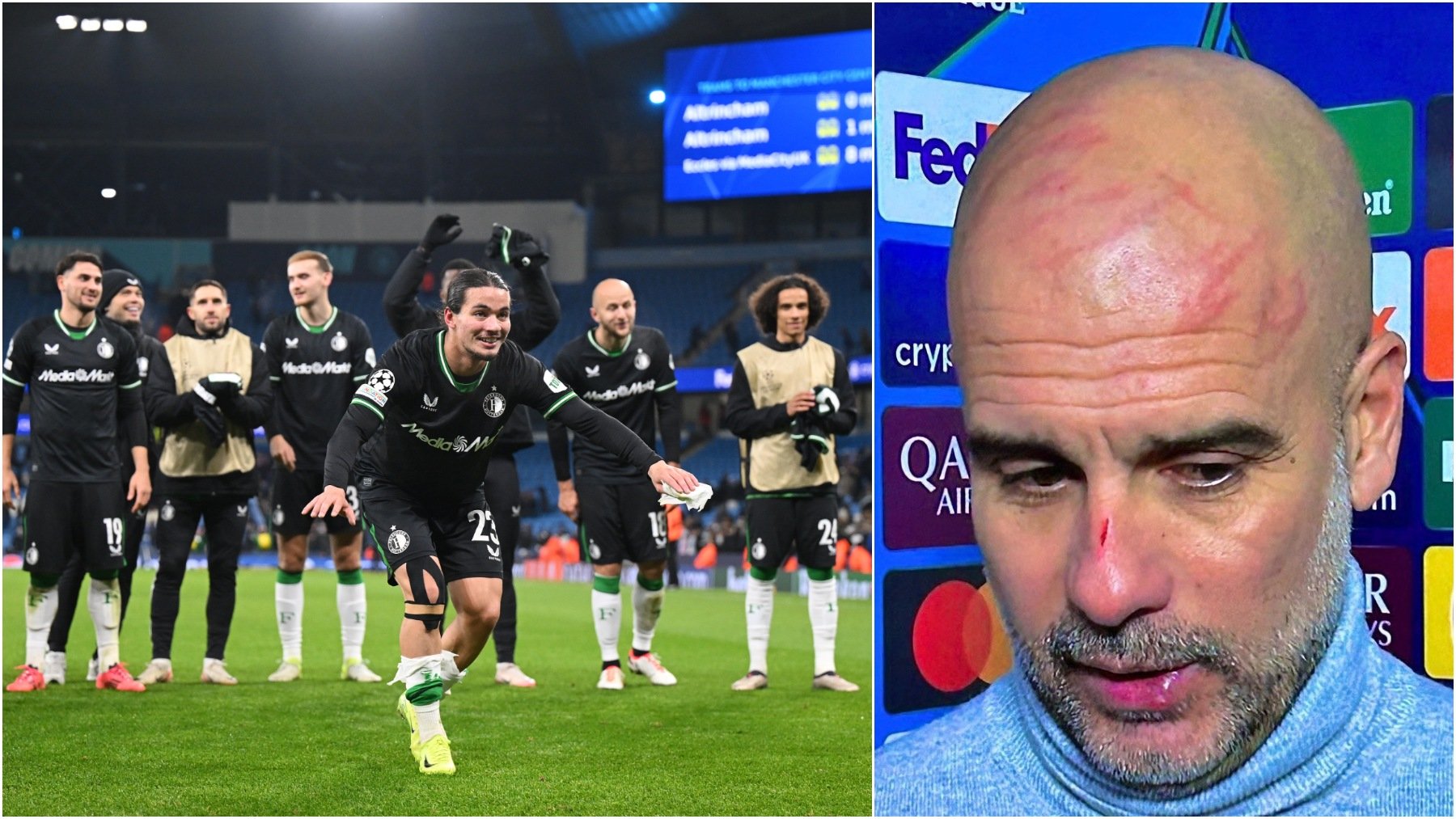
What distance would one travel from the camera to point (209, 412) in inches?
306

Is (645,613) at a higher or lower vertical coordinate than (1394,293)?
lower

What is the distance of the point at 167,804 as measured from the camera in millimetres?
4719

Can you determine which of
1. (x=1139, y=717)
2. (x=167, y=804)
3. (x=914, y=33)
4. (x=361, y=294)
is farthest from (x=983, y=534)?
(x=361, y=294)

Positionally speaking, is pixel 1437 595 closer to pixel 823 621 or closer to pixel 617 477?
pixel 823 621

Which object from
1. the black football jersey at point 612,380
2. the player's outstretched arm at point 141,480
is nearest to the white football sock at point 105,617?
the player's outstretched arm at point 141,480

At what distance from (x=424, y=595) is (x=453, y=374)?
A: 83cm

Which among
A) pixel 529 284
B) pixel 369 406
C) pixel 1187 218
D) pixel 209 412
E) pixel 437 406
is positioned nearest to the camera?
pixel 1187 218

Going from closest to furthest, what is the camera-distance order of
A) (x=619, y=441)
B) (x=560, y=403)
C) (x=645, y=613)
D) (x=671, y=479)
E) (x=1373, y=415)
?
(x=1373, y=415) → (x=671, y=479) → (x=619, y=441) → (x=560, y=403) → (x=645, y=613)

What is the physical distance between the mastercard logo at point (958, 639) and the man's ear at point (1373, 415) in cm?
73

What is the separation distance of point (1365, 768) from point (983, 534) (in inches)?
31.1

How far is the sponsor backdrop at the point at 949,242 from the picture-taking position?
9.05ft

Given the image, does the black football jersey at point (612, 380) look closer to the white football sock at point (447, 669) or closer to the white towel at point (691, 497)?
the white football sock at point (447, 669)

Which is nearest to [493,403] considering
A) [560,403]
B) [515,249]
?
[560,403]

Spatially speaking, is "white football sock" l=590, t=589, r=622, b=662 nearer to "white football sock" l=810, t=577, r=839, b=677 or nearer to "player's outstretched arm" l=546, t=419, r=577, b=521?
"player's outstretched arm" l=546, t=419, r=577, b=521
